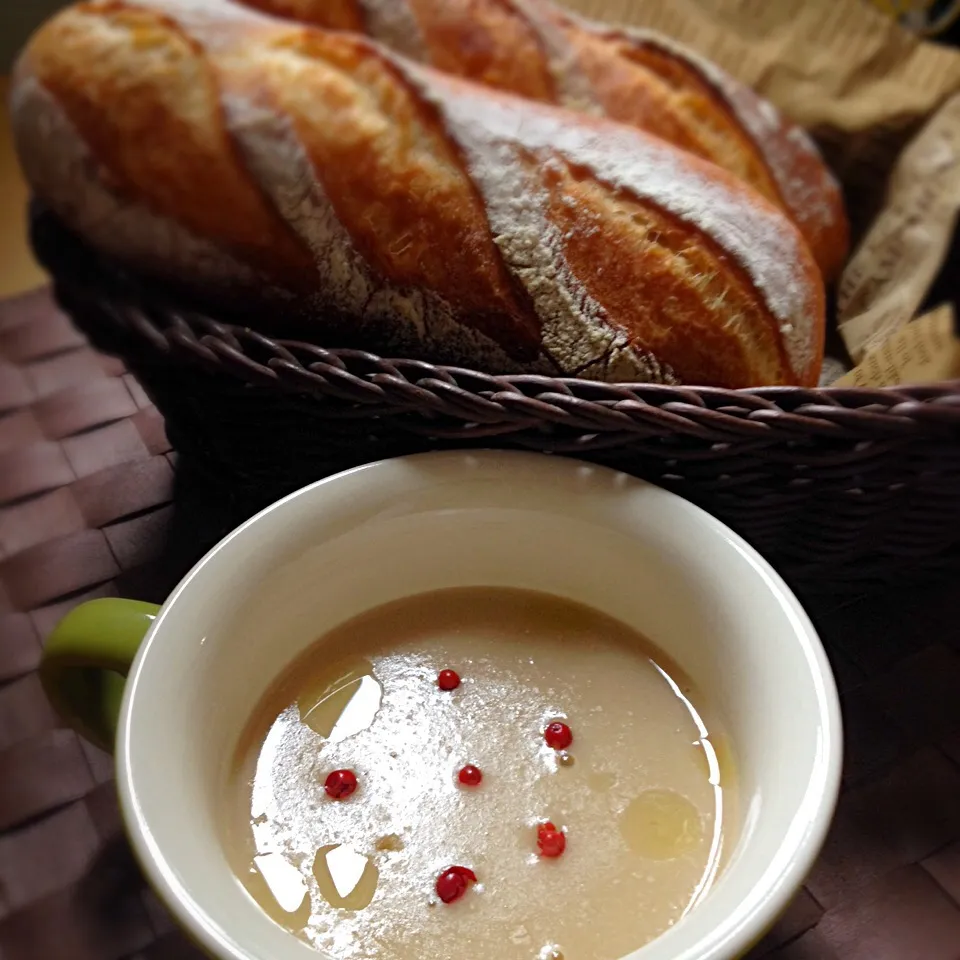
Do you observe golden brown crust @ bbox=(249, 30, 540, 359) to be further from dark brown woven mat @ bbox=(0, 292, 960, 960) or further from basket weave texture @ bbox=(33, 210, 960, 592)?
dark brown woven mat @ bbox=(0, 292, 960, 960)

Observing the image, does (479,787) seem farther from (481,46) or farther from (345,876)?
(481,46)

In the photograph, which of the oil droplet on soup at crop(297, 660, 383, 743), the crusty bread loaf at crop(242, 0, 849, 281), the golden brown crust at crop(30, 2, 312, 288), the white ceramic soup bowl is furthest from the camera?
the crusty bread loaf at crop(242, 0, 849, 281)

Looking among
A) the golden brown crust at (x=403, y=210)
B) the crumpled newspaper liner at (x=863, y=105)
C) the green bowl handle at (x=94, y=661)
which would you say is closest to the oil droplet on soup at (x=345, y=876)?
the green bowl handle at (x=94, y=661)

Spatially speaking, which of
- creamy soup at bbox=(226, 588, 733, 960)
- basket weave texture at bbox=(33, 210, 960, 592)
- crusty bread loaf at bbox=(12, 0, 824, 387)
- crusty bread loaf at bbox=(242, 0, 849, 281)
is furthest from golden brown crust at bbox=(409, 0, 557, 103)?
creamy soup at bbox=(226, 588, 733, 960)

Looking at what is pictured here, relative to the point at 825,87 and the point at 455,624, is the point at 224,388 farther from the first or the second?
the point at 825,87

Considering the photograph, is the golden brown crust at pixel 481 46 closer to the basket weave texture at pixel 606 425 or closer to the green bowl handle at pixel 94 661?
the basket weave texture at pixel 606 425

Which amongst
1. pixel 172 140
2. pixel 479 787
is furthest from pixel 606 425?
pixel 172 140
